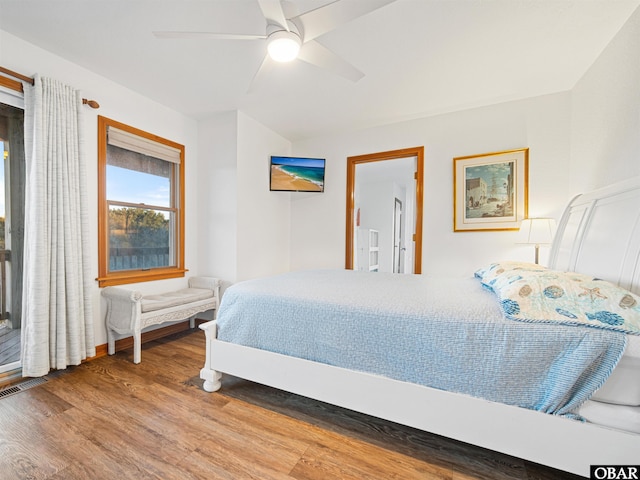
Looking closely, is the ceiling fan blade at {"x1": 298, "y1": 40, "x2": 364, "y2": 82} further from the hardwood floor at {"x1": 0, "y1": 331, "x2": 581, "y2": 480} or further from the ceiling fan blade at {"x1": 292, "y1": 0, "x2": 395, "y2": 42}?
the hardwood floor at {"x1": 0, "y1": 331, "x2": 581, "y2": 480}

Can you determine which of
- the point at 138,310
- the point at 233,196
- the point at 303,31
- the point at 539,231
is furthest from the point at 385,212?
the point at 138,310

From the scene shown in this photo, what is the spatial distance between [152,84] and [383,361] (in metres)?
3.11

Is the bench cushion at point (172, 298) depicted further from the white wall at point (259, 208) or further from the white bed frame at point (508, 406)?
the white bed frame at point (508, 406)

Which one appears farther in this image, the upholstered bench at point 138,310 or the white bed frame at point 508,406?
the upholstered bench at point 138,310

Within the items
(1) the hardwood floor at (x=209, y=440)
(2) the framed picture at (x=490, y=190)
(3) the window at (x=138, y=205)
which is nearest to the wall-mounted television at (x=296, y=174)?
(3) the window at (x=138, y=205)

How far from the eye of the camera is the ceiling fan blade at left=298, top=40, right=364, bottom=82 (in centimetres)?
171

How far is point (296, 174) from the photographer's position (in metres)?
3.73

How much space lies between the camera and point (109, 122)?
2.52m

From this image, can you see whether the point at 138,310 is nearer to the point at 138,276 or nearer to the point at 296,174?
the point at 138,276

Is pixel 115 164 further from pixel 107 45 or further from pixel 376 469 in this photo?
pixel 376 469

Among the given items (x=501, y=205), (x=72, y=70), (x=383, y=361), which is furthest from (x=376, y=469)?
(x=72, y=70)

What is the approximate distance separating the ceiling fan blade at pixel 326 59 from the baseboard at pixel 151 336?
2.94 metres

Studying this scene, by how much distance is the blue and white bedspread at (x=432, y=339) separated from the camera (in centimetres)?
106

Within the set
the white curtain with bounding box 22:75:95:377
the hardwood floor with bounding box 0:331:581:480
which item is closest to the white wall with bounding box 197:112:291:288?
the white curtain with bounding box 22:75:95:377
